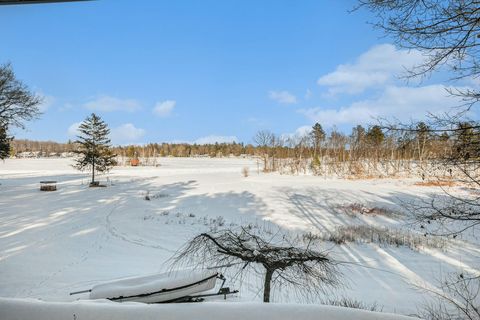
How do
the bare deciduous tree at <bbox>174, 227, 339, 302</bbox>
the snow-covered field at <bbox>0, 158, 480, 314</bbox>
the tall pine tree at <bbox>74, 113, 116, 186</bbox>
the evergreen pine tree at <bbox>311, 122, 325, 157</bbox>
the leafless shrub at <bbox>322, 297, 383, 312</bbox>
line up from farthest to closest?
the tall pine tree at <bbox>74, 113, 116, 186</bbox>
the evergreen pine tree at <bbox>311, 122, 325, 157</bbox>
the snow-covered field at <bbox>0, 158, 480, 314</bbox>
the leafless shrub at <bbox>322, 297, 383, 312</bbox>
the bare deciduous tree at <bbox>174, 227, 339, 302</bbox>

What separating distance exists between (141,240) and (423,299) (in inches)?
122

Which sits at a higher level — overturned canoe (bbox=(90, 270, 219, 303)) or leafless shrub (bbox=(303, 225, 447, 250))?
overturned canoe (bbox=(90, 270, 219, 303))

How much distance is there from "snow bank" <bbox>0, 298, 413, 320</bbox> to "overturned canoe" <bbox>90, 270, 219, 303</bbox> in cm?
52

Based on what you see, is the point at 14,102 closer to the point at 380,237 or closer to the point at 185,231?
the point at 185,231

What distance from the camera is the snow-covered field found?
235 cm

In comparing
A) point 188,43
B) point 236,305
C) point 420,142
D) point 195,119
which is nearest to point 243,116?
point 195,119

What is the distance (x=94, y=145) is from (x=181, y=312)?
868 cm

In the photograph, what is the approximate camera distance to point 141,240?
3.56 meters

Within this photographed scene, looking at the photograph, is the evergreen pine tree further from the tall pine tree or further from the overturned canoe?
the tall pine tree

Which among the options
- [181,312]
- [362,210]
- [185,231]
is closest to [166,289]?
[181,312]

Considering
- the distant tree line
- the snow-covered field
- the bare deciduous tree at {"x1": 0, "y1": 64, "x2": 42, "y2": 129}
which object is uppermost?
the bare deciduous tree at {"x1": 0, "y1": 64, "x2": 42, "y2": 129}

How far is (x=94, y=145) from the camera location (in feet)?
28.1

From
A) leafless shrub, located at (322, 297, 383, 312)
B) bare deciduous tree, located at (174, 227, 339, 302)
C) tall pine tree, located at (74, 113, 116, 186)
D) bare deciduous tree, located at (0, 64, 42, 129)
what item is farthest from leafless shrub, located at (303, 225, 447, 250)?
tall pine tree, located at (74, 113, 116, 186)

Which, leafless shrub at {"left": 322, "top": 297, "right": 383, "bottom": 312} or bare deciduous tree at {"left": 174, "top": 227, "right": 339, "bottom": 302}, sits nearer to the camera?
bare deciduous tree at {"left": 174, "top": 227, "right": 339, "bottom": 302}
